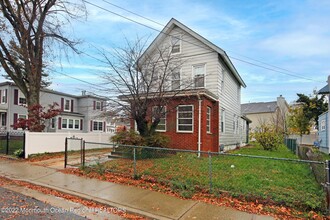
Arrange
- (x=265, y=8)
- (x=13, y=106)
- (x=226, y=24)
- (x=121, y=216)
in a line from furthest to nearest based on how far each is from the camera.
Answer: (x=13, y=106), (x=226, y=24), (x=265, y=8), (x=121, y=216)

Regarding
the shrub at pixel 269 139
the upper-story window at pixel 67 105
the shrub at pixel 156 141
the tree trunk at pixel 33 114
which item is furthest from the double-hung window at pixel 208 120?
the upper-story window at pixel 67 105

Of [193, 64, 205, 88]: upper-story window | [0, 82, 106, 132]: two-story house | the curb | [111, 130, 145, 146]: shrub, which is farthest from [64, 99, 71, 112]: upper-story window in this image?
the curb

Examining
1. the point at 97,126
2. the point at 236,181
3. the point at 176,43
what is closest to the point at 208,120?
the point at 176,43

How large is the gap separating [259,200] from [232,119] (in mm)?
13581

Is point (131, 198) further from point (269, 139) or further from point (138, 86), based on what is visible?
point (269, 139)

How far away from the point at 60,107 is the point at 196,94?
24.0m

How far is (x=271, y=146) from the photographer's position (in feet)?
58.3

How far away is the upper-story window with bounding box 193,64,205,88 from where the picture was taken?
1402 centimetres

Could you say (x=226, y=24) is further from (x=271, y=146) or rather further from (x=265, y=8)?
(x=271, y=146)

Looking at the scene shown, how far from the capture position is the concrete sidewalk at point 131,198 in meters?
4.70

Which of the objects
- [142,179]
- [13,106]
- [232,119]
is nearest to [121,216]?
[142,179]

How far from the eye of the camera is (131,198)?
5637mm

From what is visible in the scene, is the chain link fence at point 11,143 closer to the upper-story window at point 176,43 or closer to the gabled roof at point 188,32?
the gabled roof at point 188,32

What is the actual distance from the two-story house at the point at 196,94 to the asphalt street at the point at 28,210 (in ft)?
22.5
